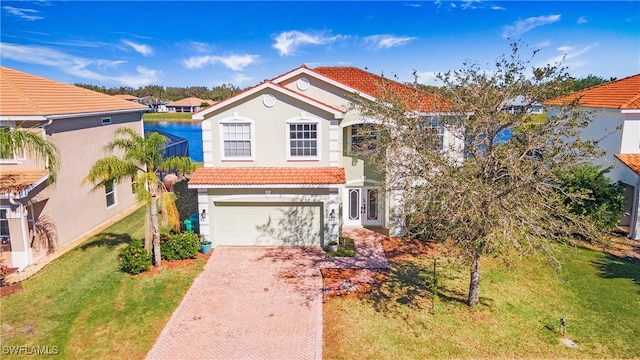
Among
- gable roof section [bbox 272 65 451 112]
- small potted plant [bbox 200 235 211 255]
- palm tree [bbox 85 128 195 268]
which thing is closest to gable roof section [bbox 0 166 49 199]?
palm tree [bbox 85 128 195 268]

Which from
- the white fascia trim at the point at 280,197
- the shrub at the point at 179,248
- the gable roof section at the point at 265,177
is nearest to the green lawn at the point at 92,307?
the shrub at the point at 179,248

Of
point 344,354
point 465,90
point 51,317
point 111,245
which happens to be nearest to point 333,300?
point 344,354

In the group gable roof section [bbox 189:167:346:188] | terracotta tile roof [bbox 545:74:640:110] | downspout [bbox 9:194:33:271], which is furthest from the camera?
terracotta tile roof [bbox 545:74:640:110]

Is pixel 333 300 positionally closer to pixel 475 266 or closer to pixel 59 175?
pixel 475 266

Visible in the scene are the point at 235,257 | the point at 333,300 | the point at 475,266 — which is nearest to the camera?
the point at 475,266

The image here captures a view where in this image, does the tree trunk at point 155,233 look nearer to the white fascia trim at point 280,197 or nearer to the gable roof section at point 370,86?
the white fascia trim at point 280,197

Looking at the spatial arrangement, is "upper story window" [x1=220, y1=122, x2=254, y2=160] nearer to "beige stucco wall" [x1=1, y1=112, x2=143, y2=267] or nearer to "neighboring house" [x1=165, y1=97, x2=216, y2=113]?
"beige stucco wall" [x1=1, y1=112, x2=143, y2=267]
